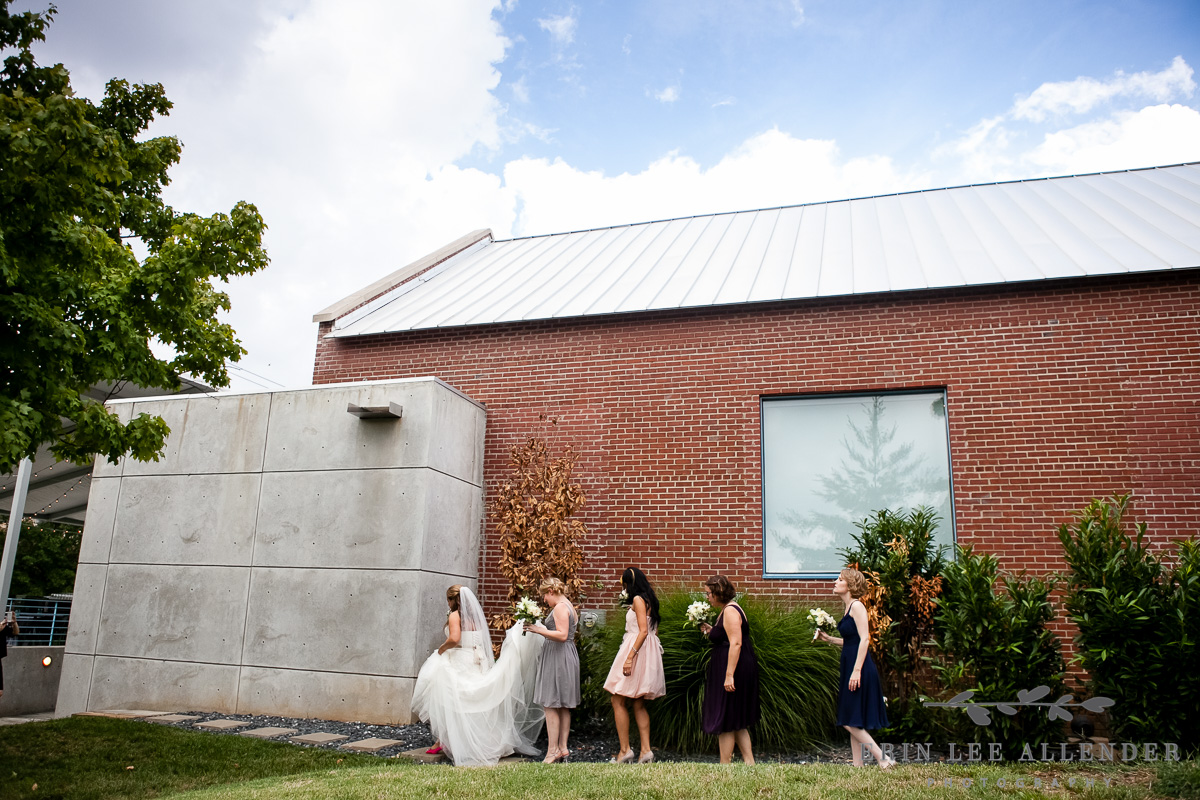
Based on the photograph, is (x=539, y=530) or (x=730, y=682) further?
(x=539, y=530)

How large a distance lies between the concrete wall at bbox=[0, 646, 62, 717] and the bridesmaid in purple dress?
12216 mm

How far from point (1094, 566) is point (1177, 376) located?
3135 millimetres

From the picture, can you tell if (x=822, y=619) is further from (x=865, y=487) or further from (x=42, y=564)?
(x=42, y=564)

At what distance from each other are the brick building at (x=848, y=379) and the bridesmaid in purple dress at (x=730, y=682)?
252 centimetres

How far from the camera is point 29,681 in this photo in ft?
47.5

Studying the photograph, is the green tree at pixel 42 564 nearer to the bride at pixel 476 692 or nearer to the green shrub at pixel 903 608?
the bride at pixel 476 692

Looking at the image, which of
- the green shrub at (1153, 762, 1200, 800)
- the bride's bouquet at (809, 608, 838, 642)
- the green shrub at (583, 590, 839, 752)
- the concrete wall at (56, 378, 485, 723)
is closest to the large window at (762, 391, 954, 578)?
the green shrub at (583, 590, 839, 752)

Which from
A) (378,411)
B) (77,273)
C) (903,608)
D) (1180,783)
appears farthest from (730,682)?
(77,273)

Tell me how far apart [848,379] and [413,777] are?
22.5 ft

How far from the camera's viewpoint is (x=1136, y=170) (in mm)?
14219

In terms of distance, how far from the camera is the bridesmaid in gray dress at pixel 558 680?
27.5 feet

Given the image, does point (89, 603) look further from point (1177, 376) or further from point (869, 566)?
point (1177, 376)

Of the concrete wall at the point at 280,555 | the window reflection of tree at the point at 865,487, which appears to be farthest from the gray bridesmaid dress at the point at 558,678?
the window reflection of tree at the point at 865,487

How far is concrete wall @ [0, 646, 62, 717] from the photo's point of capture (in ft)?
46.2
